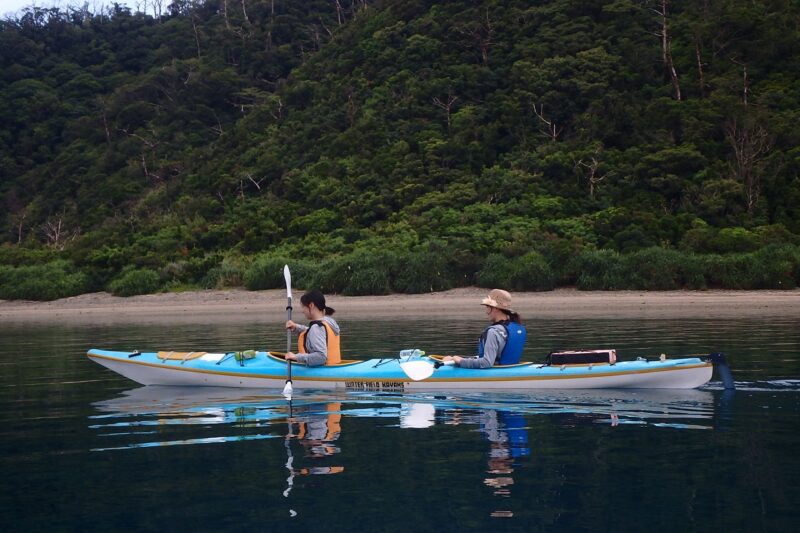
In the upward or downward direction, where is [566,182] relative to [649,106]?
downward

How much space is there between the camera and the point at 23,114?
2611 inches

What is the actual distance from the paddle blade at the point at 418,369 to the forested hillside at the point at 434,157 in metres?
17.8

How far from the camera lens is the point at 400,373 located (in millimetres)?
11711

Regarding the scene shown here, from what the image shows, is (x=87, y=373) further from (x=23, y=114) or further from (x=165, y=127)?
(x=23, y=114)

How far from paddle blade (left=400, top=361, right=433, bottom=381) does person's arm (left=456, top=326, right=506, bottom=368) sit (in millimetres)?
427

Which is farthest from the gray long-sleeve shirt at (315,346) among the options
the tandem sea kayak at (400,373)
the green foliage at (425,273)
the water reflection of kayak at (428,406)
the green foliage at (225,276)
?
the green foliage at (225,276)

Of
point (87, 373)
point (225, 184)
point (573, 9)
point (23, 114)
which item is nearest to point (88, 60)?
point (23, 114)

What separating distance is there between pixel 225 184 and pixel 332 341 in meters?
37.8

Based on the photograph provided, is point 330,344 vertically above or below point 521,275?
below

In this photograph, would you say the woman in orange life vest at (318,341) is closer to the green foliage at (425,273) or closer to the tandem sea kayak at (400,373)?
the tandem sea kayak at (400,373)

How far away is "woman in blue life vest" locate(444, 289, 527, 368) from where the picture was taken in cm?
1084

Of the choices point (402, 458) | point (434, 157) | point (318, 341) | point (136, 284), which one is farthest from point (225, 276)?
point (402, 458)

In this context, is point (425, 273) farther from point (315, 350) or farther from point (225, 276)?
point (315, 350)

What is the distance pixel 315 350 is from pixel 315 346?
0.06 metres
